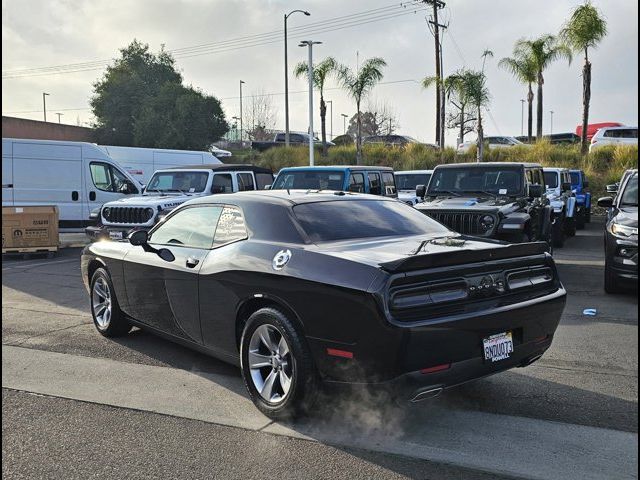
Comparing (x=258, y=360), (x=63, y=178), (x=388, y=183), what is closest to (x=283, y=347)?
(x=258, y=360)

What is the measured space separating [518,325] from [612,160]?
83.0 ft

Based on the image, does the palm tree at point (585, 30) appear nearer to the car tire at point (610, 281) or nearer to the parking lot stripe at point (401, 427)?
the car tire at point (610, 281)

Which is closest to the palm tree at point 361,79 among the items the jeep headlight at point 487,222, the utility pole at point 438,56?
the utility pole at point 438,56

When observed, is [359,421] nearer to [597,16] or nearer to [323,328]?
[323,328]

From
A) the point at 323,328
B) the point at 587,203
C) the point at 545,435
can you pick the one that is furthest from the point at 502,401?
the point at 587,203

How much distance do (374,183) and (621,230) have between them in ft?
17.6

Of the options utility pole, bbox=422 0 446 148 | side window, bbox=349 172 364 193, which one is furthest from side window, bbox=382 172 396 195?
utility pole, bbox=422 0 446 148

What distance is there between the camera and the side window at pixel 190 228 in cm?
515

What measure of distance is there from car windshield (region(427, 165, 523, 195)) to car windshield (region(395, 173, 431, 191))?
6.72 m

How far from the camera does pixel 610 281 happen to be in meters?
8.37

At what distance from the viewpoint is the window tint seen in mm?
13898

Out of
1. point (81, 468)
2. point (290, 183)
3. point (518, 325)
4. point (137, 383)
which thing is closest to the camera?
point (81, 468)

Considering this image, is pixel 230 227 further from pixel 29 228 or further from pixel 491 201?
pixel 29 228

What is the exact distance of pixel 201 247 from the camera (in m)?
5.09
